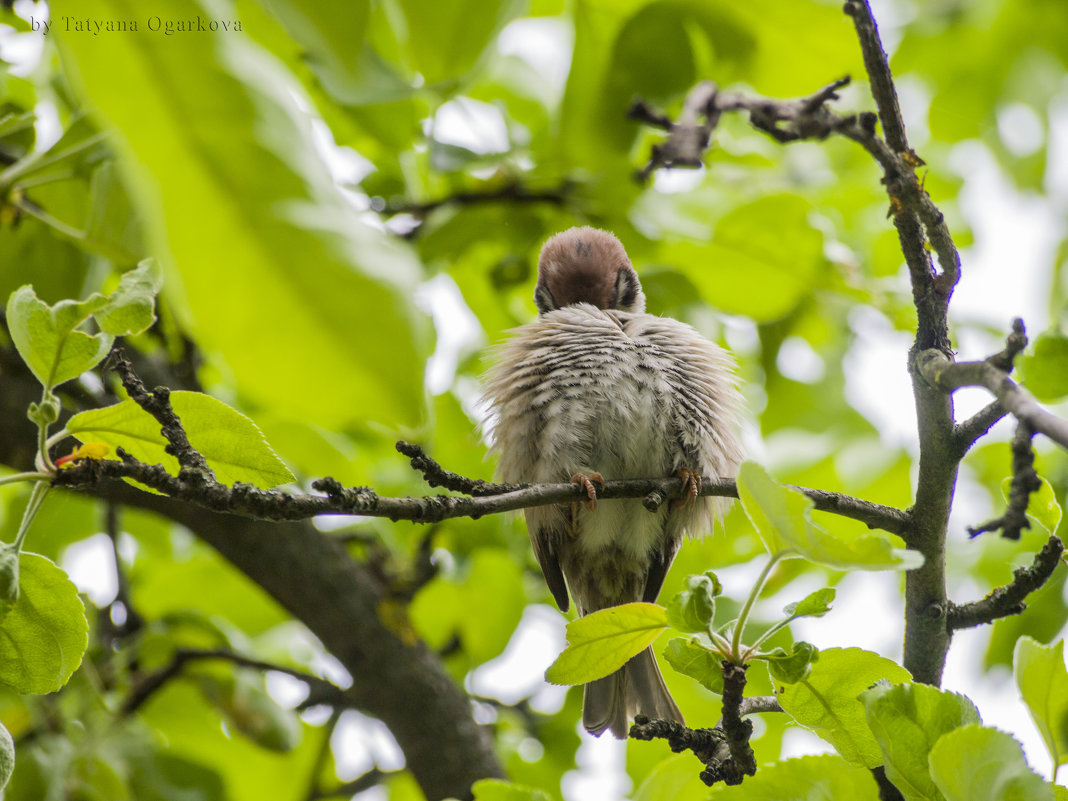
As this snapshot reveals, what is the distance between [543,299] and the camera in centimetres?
326

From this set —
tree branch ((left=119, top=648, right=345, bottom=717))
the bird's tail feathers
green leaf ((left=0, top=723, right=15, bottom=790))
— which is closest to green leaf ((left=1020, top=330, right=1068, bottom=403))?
green leaf ((left=0, top=723, right=15, bottom=790))

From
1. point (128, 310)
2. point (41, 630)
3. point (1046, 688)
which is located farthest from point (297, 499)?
point (1046, 688)

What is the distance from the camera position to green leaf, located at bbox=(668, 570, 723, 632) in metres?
1.27

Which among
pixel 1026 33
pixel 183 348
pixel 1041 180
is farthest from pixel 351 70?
pixel 1041 180

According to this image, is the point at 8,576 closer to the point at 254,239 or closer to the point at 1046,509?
the point at 254,239

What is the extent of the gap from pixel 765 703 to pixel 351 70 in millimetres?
1398

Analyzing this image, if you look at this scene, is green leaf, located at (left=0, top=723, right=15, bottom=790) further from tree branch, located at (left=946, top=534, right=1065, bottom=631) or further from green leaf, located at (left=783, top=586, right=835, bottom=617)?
tree branch, located at (left=946, top=534, right=1065, bottom=631)

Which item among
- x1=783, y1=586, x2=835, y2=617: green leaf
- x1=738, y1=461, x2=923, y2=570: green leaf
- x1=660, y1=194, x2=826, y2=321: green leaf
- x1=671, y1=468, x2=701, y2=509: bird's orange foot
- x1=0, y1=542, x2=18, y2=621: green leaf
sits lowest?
x1=0, y1=542, x2=18, y2=621: green leaf

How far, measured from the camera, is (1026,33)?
3.15 m

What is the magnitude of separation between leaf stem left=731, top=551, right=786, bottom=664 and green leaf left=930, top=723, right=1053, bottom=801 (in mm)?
275

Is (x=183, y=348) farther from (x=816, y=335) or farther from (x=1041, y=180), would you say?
(x=1041, y=180)

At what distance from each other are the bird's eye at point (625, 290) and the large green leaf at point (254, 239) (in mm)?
2772

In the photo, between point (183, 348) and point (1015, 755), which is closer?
point (1015, 755)

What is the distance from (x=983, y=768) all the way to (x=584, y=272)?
2173 millimetres
